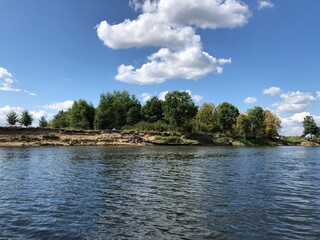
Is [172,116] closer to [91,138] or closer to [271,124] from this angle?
[91,138]

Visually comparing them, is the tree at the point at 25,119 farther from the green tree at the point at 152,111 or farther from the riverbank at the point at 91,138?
the green tree at the point at 152,111

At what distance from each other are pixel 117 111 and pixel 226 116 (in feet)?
160

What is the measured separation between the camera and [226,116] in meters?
139

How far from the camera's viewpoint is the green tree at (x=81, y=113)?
134m

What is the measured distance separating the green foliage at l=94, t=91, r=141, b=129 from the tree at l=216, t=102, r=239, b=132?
119 feet

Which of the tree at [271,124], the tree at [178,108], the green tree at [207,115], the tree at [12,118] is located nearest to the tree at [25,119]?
the tree at [12,118]

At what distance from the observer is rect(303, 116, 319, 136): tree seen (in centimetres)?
17175

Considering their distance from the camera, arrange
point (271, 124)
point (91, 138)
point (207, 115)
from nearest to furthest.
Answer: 1. point (91, 138)
2. point (271, 124)
3. point (207, 115)

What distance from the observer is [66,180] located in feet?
80.9

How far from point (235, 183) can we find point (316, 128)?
6647 inches

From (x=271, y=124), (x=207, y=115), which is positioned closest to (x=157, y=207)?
(x=207, y=115)

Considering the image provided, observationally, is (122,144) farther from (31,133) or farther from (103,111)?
(103,111)

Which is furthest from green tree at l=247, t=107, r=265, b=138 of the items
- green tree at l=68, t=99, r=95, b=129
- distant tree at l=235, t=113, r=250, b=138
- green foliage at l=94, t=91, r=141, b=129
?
green tree at l=68, t=99, r=95, b=129

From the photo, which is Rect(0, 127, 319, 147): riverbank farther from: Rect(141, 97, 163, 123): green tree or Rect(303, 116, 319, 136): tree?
Rect(303, 116, 319, 136): tree
